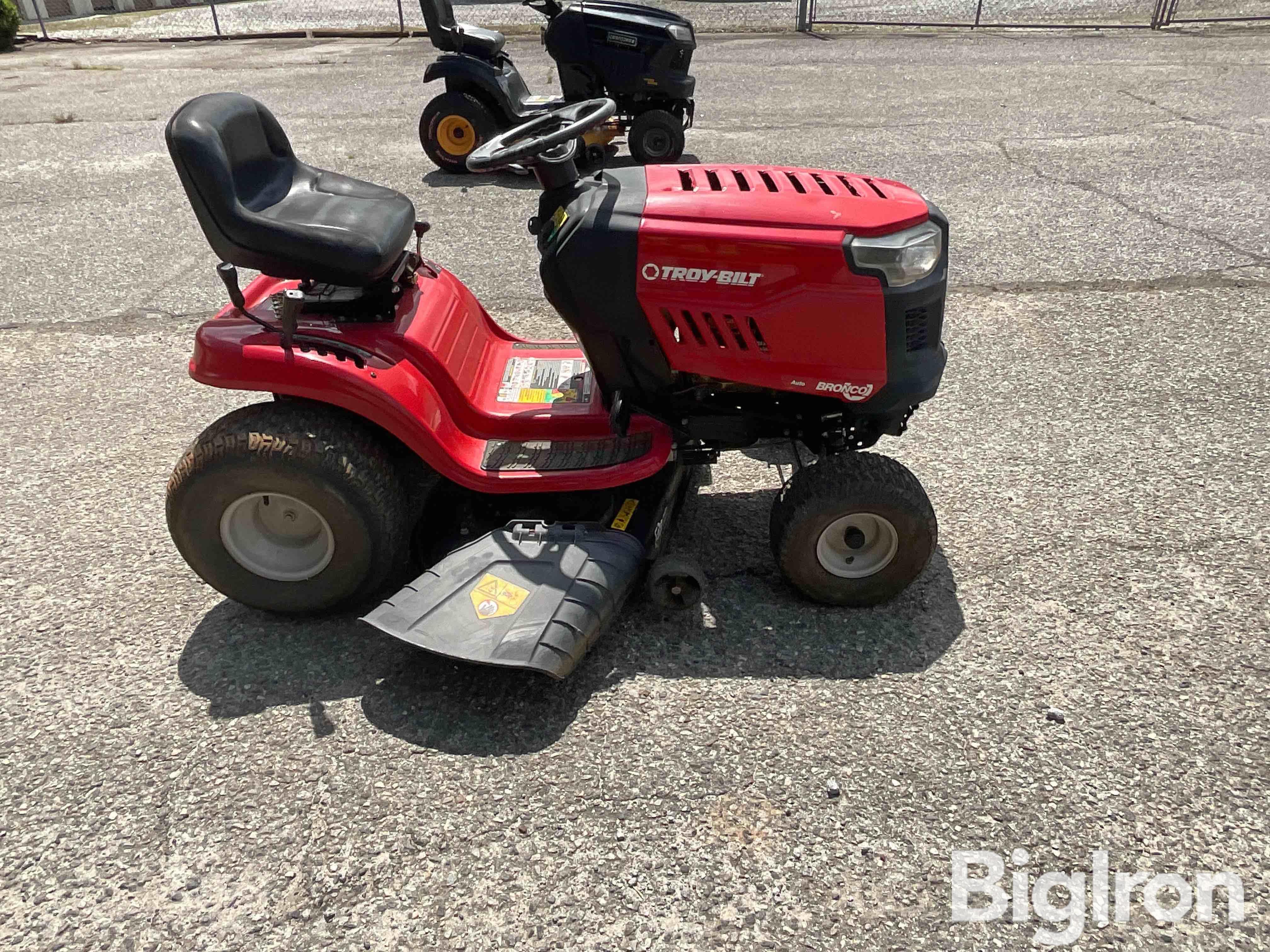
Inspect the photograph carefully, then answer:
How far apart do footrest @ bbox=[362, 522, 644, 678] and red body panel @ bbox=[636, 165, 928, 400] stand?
2.00ft

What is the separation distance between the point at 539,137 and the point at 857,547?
154 centimetres

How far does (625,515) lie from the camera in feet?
8.77

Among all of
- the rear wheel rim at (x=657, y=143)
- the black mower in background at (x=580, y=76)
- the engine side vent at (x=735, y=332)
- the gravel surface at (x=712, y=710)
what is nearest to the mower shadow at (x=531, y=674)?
the gravel surface at (x=712, y=710)

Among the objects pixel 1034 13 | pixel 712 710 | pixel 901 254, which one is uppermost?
pixel 901 254

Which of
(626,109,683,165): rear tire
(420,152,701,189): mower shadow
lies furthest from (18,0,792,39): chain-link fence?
(626,109,683,165): rear tire

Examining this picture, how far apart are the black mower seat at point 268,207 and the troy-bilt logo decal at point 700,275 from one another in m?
0.78

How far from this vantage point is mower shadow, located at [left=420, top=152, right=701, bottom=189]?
6.80 metres

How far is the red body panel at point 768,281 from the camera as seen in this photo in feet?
7.51

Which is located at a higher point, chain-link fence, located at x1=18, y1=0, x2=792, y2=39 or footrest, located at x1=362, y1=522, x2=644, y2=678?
chain-link fence, located at x1=18, y1=0, x2=792, y2=39

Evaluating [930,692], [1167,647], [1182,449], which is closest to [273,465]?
[930,692]

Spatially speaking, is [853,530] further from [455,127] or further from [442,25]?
[442,25]

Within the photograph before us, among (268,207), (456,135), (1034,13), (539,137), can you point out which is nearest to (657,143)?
(456,135)

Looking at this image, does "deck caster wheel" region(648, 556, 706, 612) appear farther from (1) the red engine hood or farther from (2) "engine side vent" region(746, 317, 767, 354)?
(1) the red engine hood

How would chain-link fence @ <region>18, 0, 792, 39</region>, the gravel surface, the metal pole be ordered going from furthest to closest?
the metal pole
chain-link fence @ <region>18, 0, 792, 39</region>
the gravel surface
